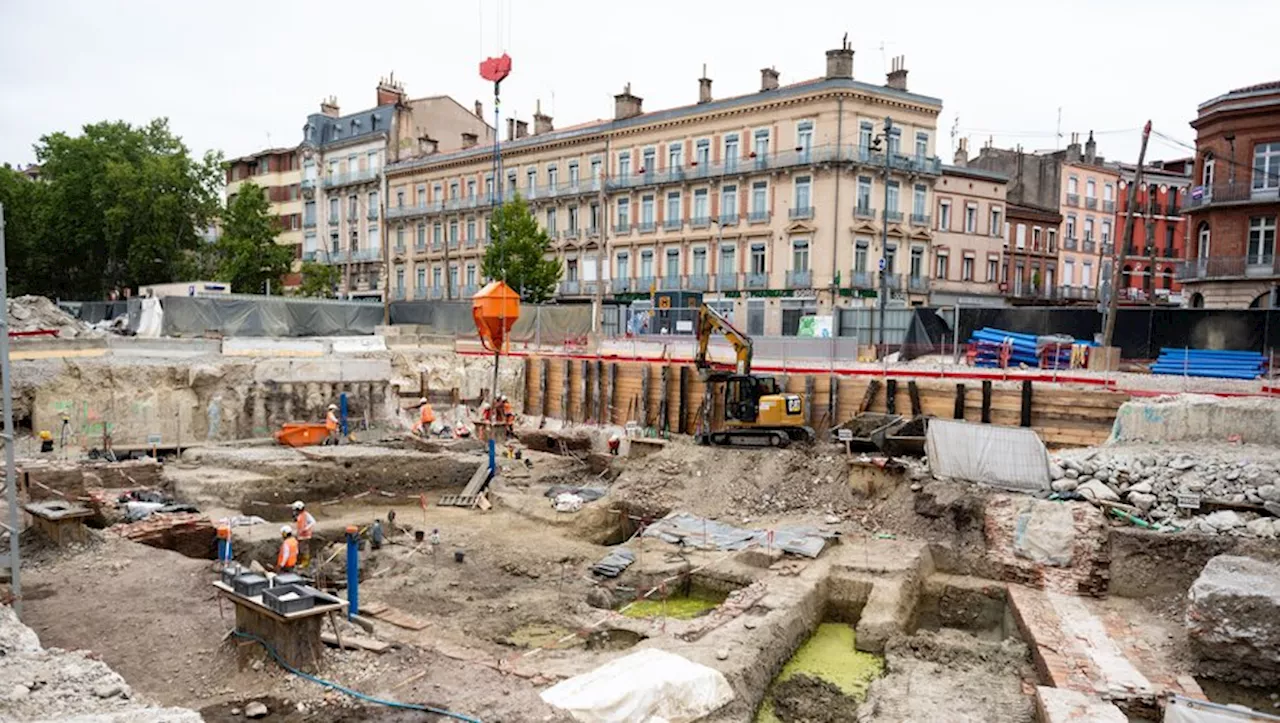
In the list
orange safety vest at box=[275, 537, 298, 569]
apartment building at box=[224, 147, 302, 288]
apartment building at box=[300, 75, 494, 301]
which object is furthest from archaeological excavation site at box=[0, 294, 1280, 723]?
apartment building at box=[224, 147, 302, 288]

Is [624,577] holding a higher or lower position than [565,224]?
lower

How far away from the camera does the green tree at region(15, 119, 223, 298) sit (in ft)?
147

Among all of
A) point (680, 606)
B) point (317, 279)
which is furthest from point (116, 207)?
point (680, 606)

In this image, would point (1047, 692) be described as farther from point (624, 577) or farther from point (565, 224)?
point (565, 224)

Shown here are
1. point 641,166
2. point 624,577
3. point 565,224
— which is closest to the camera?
point 624,577

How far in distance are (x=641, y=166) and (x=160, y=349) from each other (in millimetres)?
23627

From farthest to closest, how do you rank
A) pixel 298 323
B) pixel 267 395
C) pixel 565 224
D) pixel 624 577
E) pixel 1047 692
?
pixel 565 224, pixel 298 323, pixel 267 395, pixel 624 577, pixel 1047 692

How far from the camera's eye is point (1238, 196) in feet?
101

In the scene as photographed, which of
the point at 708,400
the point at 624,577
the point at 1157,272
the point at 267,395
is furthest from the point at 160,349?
the point at 1157,272

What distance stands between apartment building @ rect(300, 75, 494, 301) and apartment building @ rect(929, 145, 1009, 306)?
94.2 feet

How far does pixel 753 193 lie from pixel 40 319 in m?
28.1

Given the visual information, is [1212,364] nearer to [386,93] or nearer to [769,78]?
[769,78]

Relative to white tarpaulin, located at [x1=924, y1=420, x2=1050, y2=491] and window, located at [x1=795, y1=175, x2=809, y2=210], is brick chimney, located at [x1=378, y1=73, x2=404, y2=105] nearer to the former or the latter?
window, located at [x1=795, y1=175, x2=809, y2=210]

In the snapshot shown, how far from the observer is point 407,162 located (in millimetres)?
51094
